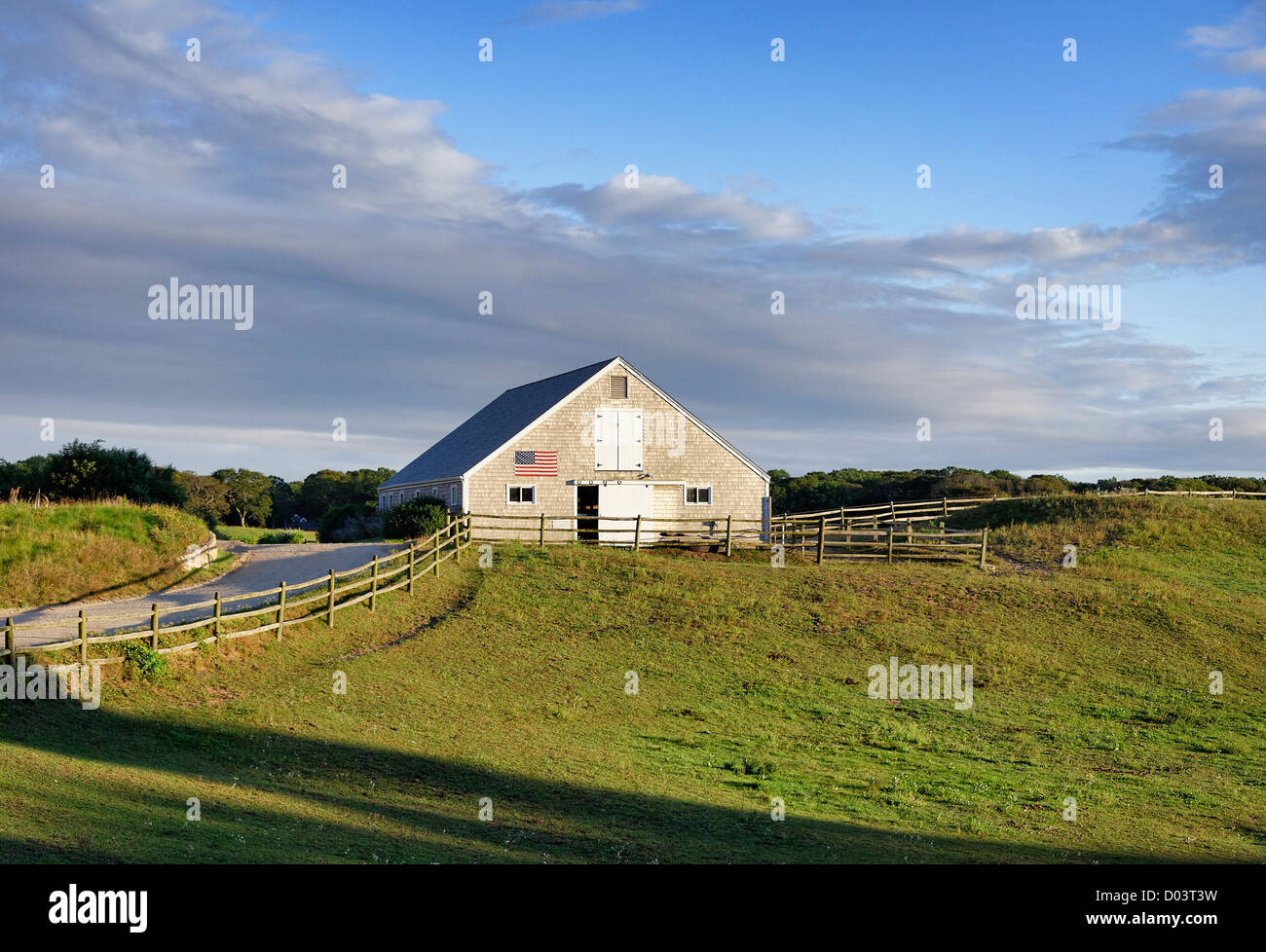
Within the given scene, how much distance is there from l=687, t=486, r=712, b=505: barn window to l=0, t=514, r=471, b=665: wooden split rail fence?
11.2 metres

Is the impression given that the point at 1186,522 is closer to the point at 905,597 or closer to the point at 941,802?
the point at 905,597

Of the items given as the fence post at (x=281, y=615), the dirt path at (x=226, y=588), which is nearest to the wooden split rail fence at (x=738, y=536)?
the dirt path at (x=226, y=588)

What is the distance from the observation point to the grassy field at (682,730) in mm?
14562

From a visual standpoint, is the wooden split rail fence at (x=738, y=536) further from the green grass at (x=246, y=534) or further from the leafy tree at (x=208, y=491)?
the leafy tree at (x=208, y=491)

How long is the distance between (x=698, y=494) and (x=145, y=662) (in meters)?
26.8

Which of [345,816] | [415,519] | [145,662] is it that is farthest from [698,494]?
[345,816]

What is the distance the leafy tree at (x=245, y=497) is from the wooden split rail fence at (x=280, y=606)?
51921 mm

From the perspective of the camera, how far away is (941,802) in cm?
1792

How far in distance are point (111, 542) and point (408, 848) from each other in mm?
25601

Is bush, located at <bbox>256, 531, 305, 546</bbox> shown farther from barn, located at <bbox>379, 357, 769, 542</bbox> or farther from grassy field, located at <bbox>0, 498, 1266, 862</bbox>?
grassy field, located at <bbox>0, 498, 1266, 862</bbox>

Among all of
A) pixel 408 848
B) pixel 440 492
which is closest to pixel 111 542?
pixel 440 492

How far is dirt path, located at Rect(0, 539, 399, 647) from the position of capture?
24.2m

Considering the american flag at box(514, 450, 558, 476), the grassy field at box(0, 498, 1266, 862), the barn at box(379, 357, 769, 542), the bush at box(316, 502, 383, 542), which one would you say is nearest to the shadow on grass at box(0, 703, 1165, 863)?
the grassy field at box(0, 498, 1266, 862)
